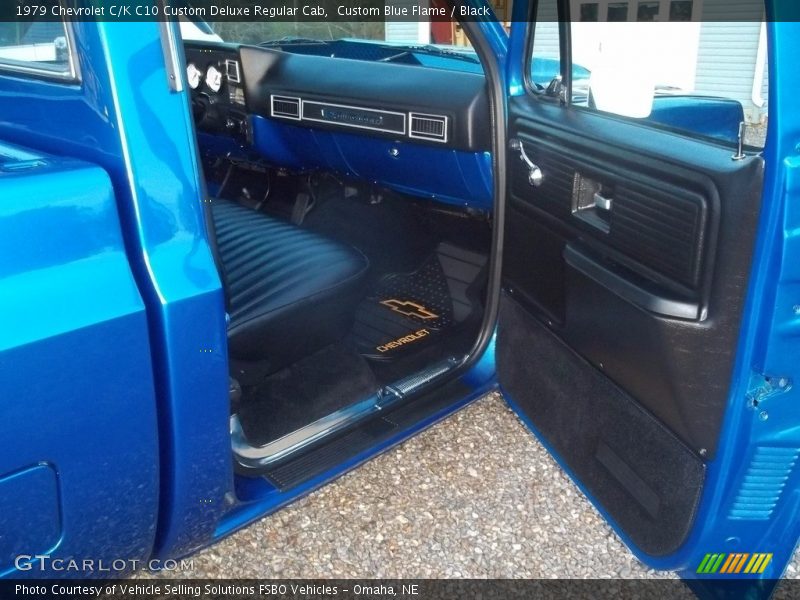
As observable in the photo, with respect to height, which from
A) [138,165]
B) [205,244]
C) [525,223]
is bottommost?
[525,223]

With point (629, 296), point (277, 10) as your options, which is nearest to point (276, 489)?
point (629, 296)

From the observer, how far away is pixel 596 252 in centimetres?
159

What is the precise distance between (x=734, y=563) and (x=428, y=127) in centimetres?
149

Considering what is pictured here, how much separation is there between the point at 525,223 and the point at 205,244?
93cm

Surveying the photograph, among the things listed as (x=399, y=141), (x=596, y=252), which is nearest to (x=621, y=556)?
(x=596, y=252)

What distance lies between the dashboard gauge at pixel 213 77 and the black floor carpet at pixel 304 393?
4.05ft

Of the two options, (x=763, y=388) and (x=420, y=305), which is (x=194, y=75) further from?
(x=763, y=388)

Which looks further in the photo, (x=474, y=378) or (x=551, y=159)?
(x=474, y=378)

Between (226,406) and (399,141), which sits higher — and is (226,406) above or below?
below

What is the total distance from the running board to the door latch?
65cm

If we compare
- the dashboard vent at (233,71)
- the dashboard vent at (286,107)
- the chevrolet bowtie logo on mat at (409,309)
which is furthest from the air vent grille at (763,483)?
the dashboard vent at (233,71)

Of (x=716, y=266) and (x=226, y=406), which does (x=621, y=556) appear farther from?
(x=226, y=406)

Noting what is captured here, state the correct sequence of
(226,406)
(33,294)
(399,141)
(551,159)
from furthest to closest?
(399,141)
(551,159)
(226,406)
(33,294)

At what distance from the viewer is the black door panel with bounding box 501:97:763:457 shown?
4.13 feet
